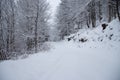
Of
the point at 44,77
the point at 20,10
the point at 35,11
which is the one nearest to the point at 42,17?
the point at 35,11

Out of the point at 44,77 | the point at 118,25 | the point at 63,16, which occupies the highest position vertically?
the point at 63,16

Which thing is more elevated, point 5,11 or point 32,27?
point 5,11

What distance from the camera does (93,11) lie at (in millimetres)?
19750

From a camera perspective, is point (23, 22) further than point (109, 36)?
Yes

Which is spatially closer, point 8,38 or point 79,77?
point 79,77

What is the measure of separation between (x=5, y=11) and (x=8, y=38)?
414cm

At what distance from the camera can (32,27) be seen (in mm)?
13773

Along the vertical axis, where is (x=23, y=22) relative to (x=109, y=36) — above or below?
above

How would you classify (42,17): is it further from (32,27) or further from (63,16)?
(63,16)

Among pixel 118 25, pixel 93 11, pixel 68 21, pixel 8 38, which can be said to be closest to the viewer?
pixel 118 25

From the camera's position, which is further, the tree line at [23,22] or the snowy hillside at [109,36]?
the tree line at [23,22]

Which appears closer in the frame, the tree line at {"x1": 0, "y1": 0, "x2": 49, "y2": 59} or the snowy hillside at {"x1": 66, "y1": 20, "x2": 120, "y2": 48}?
the snowy hillside at {"x1": 66, "y1": 20, "x2": 120, "y2": 48}

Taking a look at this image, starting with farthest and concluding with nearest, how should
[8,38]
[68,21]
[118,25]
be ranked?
1. [68,21]
2. [8,38]
3. [118,25]

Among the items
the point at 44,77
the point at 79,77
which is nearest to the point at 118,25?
the point at 79,77
